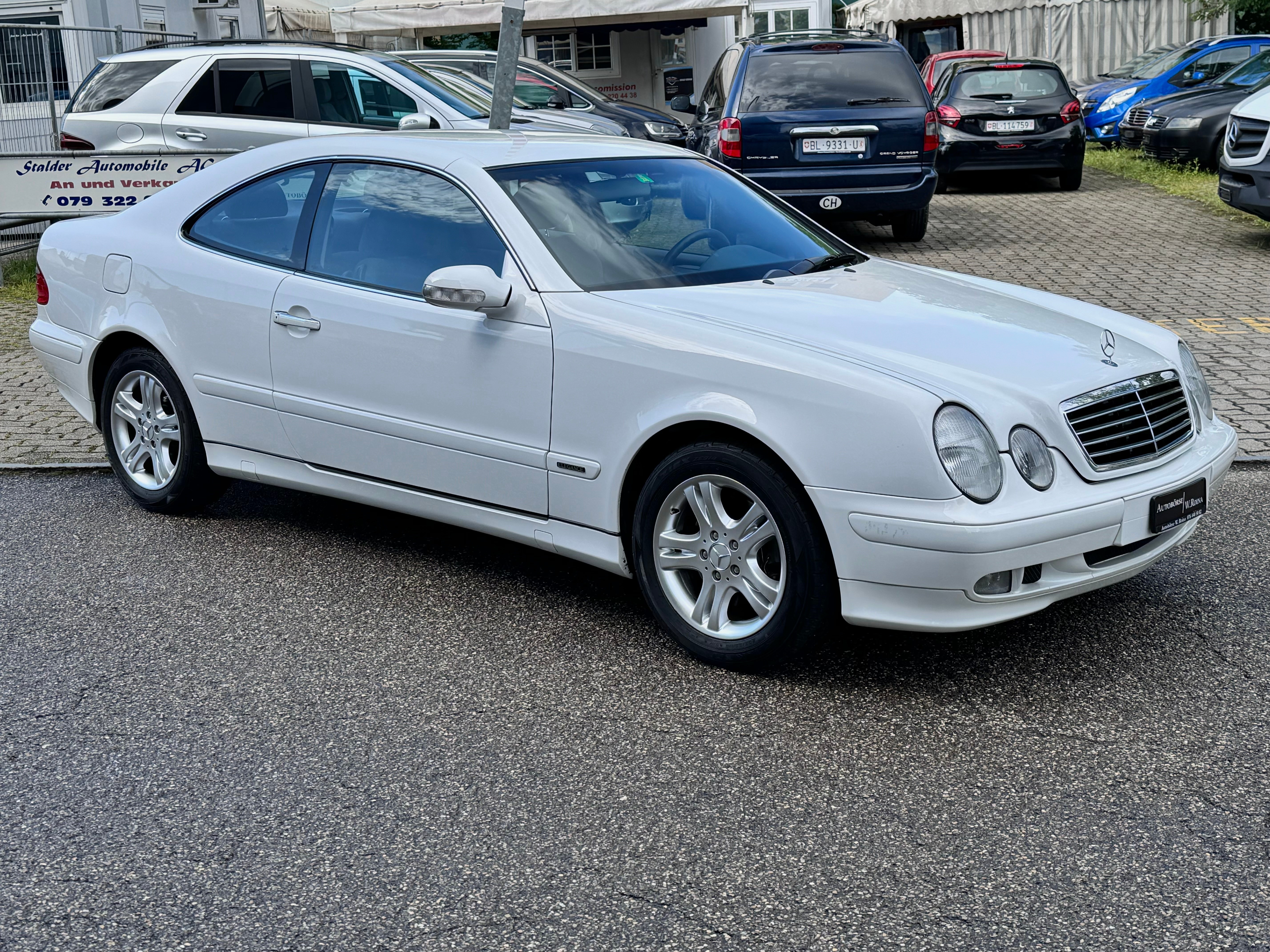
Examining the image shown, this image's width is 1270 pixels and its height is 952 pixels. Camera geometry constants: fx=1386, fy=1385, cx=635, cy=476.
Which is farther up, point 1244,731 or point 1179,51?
point 1179,51

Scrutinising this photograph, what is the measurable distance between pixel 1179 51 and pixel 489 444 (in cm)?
2119

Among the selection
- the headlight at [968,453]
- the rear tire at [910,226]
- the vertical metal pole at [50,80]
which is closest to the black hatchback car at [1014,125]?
the rear tire at [910,226]

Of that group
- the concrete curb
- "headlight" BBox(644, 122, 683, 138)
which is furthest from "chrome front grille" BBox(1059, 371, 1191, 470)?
"headlight" BBox(644, 122, 683, 138)

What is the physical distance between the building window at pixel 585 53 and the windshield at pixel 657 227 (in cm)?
2413

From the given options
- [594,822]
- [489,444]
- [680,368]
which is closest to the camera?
[594,822]

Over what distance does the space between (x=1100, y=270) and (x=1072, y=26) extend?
19844 mm

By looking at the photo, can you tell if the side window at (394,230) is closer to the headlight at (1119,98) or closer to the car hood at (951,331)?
the car hood at (951,331)

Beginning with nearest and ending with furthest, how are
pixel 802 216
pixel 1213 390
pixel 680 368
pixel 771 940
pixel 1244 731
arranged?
1. pixel 771 940
2. pixel 1244 731
3. pixel 680 368
4. pixel 802 216
5. pixel 1213 390

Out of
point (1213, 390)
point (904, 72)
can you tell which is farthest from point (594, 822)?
point (904, 72)

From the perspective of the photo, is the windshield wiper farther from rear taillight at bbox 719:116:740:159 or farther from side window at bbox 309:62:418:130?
side window at bbox 309:62:418:130

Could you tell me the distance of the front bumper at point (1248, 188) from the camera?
1090 centimetres

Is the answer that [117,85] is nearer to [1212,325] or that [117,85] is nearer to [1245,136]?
[1212,325]

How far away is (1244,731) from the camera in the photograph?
3.58m

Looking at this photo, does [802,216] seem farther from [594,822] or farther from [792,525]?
[594,822]
